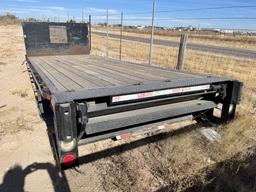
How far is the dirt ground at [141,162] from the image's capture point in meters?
2.87

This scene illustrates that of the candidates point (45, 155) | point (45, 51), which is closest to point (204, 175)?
point (45, 155)

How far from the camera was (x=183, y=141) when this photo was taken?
3.83 metres

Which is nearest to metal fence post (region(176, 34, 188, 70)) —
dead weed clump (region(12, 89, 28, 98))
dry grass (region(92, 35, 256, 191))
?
dry grass (region(92, 35, 256, 191))

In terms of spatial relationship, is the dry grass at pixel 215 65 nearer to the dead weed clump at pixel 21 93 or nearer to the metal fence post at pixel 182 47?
the metal fence post at pixel 182 47

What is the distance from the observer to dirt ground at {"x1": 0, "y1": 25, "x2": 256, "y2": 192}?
287cm

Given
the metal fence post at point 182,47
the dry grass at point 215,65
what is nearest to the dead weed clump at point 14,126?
the metal fence post at point 182,47

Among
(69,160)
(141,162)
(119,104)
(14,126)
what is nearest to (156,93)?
(119,104)

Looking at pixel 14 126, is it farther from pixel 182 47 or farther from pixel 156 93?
pixel 182 47

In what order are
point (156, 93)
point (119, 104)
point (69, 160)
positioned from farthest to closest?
point (156, 93)
point (119, 104)
point (69, 160)

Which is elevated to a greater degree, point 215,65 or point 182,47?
point 182,47

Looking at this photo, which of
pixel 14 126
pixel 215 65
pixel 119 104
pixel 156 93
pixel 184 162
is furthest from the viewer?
pixel 215 65

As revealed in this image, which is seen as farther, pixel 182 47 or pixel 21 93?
pixel 21 93

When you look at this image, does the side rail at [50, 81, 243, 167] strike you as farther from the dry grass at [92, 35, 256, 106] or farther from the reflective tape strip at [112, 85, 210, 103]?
the dry grass at [92, 35, 256, 106]

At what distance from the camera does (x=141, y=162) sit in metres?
3.33
